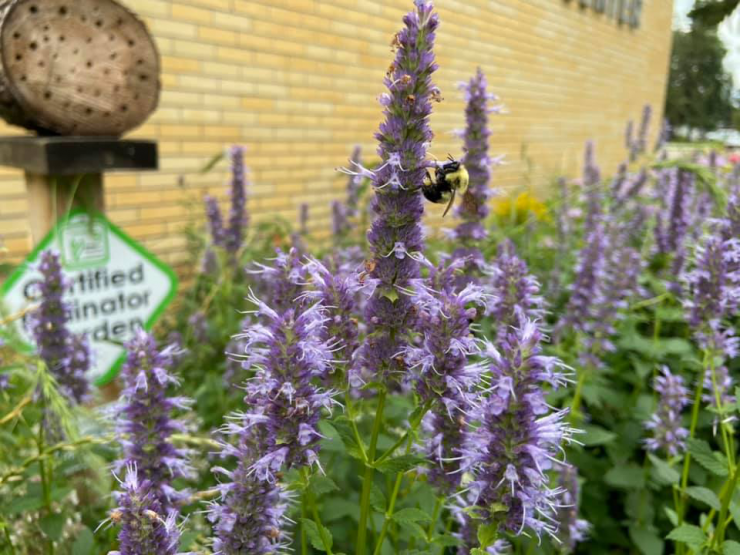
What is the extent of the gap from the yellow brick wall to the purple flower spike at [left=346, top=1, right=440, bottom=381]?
97.4 inches

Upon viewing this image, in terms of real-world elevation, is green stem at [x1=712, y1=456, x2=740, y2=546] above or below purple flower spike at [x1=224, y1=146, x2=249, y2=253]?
below

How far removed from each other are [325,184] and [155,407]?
216 inches

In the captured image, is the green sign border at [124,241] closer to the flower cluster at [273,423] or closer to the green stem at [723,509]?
the flower cluster at [273,423]

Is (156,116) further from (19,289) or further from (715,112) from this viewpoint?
(715,112)

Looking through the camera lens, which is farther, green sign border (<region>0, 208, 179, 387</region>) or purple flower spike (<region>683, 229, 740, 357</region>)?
green sign border (<region>0, 208, 179, 387</region>)

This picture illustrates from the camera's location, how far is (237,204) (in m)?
3.38

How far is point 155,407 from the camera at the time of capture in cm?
149

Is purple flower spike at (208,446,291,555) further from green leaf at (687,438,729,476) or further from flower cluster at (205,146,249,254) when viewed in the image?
flower cluster at (205,146,249,254)

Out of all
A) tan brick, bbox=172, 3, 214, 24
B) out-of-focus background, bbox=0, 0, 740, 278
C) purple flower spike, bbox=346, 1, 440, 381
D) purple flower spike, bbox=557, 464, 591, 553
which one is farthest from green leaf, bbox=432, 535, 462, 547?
tan brick, bbox=172, 3, 214, 24

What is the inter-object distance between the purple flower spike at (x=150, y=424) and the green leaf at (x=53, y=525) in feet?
1.86

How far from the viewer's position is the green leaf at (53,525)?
6.11 feet

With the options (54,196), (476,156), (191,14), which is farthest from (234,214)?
(191,14)

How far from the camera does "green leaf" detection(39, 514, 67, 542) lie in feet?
6.11

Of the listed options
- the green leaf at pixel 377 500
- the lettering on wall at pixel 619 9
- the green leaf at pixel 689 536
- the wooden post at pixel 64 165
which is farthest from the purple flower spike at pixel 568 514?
the lettering on wall at pixel 619 9
